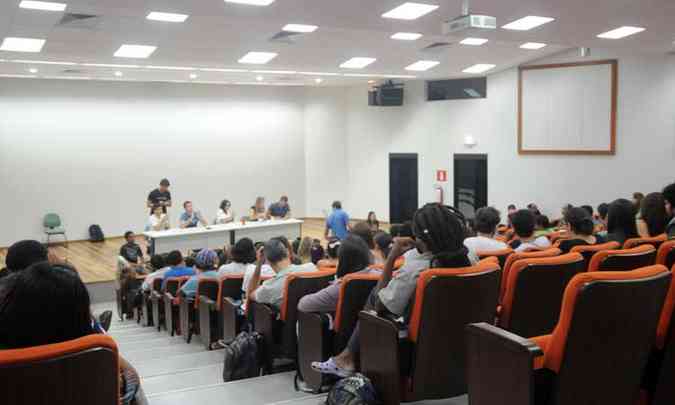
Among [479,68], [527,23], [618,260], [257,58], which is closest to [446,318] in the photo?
[618,260]

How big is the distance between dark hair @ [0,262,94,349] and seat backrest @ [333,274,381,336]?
167 centimetres

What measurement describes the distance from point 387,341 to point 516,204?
40.0 feet

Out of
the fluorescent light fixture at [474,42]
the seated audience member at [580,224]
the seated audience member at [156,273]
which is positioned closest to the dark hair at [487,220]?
the seated audience member at [580,224]

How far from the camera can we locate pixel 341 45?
10930 mm

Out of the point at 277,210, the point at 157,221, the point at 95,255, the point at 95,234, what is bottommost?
the point at 95,255

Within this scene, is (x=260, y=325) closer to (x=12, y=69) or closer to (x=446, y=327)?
(x=446, y=327)

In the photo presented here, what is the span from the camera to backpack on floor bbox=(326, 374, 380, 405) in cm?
294

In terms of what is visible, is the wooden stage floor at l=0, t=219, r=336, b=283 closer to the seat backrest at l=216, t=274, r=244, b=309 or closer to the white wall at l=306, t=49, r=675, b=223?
the white wall at l=306, t=49, r=675, b=223

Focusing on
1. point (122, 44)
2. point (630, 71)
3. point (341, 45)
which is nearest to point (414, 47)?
point (341, 45)

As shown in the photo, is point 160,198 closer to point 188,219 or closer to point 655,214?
point 188,219

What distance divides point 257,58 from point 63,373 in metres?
10.5

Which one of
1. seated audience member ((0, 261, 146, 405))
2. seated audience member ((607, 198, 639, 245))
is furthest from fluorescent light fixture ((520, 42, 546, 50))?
seated audience member ((0, 261, 146, 405))

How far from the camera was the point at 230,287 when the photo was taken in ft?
17.4

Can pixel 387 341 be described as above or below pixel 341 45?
below
